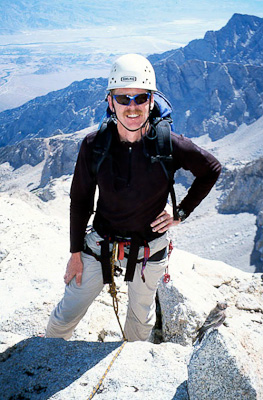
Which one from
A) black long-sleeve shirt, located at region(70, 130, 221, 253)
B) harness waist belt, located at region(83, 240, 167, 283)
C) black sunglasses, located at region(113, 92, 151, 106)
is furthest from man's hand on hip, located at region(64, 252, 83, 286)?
black sunglasses, located at region(113, 92, 151, 106)

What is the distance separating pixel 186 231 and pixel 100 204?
73.3 meters

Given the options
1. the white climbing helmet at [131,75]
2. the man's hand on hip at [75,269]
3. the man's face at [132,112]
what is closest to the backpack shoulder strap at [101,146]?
the man's face at [132,112]

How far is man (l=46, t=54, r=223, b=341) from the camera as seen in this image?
13.4 ft

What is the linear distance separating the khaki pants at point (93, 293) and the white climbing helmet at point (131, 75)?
2.17m

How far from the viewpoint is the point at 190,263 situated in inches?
431

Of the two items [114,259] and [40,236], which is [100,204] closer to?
[114,259]

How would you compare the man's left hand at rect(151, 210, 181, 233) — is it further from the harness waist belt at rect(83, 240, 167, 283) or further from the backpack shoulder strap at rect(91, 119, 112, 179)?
the backpack shoulder strap at rect(91, 119, 112, 179)

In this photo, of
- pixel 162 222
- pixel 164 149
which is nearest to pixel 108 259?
pixel 162 222

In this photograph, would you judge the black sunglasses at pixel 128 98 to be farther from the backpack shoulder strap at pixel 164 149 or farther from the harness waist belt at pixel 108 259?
the harness waist belt at pixel 108 259

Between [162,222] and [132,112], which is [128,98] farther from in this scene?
[162,222]

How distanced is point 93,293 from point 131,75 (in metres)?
3.15

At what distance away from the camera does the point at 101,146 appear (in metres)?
4.03

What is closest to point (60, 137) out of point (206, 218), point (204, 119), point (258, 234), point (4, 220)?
point (204, 119)

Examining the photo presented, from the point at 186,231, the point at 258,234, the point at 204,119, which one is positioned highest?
the point at 204,119
